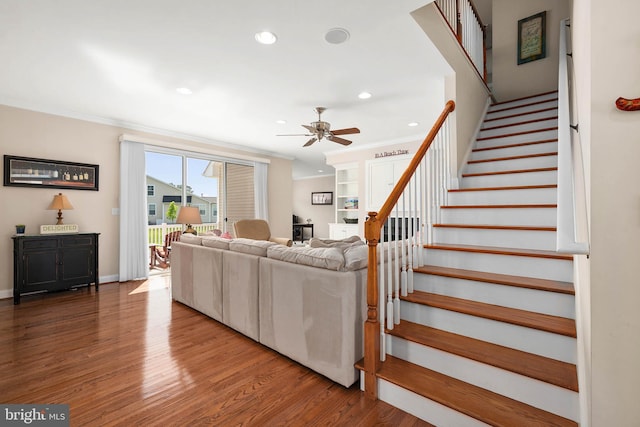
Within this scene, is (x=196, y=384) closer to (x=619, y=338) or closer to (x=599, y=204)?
(x=619, y=338)

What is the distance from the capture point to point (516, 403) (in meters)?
1.46

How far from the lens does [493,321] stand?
174 cm

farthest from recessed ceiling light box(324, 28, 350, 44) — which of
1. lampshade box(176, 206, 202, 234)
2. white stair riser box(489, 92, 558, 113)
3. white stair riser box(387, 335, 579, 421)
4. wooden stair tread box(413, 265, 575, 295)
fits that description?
lampshade box(176, 206, 202, 234)

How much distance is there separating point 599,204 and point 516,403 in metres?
1.13

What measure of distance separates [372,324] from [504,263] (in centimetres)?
114

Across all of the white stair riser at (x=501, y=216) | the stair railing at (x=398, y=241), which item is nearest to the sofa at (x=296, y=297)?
the stair railing at (x=398, y=241)

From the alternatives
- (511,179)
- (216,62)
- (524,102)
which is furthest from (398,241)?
(524,102)

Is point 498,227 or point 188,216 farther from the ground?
point 188,216

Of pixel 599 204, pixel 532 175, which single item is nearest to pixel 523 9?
pixel 532 175

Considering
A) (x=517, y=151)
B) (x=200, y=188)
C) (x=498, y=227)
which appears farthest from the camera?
(x=200, y=188)

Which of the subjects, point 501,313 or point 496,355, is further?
point 501,313

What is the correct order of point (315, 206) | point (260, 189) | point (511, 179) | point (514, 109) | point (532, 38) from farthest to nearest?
1. point (315, 206)
2. point (260, 189)
3. point (532, 38)
4. point (514, 109)
5. point (511, 179)

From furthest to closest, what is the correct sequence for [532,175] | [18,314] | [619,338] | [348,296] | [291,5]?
[18,314] < [532,175] < [291,5] < [348,296] < [619,338]

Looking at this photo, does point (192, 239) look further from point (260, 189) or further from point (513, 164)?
point (513, 164)
